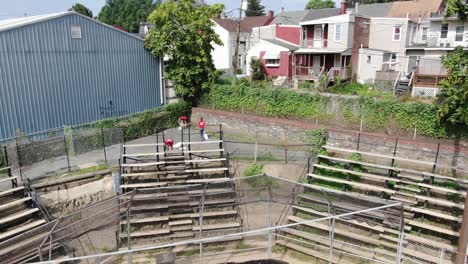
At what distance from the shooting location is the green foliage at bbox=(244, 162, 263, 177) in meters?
15.9

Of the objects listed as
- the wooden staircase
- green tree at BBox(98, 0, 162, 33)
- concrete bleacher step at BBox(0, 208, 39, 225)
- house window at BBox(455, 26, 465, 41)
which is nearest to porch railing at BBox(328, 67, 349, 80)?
house window at BBox(455, 26, 465, 41)

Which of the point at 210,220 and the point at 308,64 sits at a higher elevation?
the point at 308,64

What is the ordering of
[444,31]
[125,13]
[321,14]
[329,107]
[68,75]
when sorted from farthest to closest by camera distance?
[125,13]
[321,14]
[444,31]
[329,107]
[68,75]

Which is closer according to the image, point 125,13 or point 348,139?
point 348,139

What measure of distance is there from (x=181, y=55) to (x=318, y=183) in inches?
492

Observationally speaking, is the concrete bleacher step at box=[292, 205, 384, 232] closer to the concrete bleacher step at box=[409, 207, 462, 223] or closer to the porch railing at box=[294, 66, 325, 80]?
the concrete bleacher step at box=[409, 207, 462, 223]

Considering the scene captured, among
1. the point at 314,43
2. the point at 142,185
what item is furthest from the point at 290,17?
the point at 142,185

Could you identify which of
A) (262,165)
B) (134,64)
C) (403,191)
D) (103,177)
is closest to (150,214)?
(103,177)

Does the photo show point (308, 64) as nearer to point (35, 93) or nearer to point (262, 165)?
point (262, 165)

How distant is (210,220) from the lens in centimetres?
1275

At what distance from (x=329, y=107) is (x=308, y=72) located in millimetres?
14804

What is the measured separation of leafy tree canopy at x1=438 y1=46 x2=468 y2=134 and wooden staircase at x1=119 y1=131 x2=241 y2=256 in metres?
9.78

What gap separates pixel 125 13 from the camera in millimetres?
92250

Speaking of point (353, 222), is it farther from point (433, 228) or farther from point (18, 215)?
point (18, 215)
